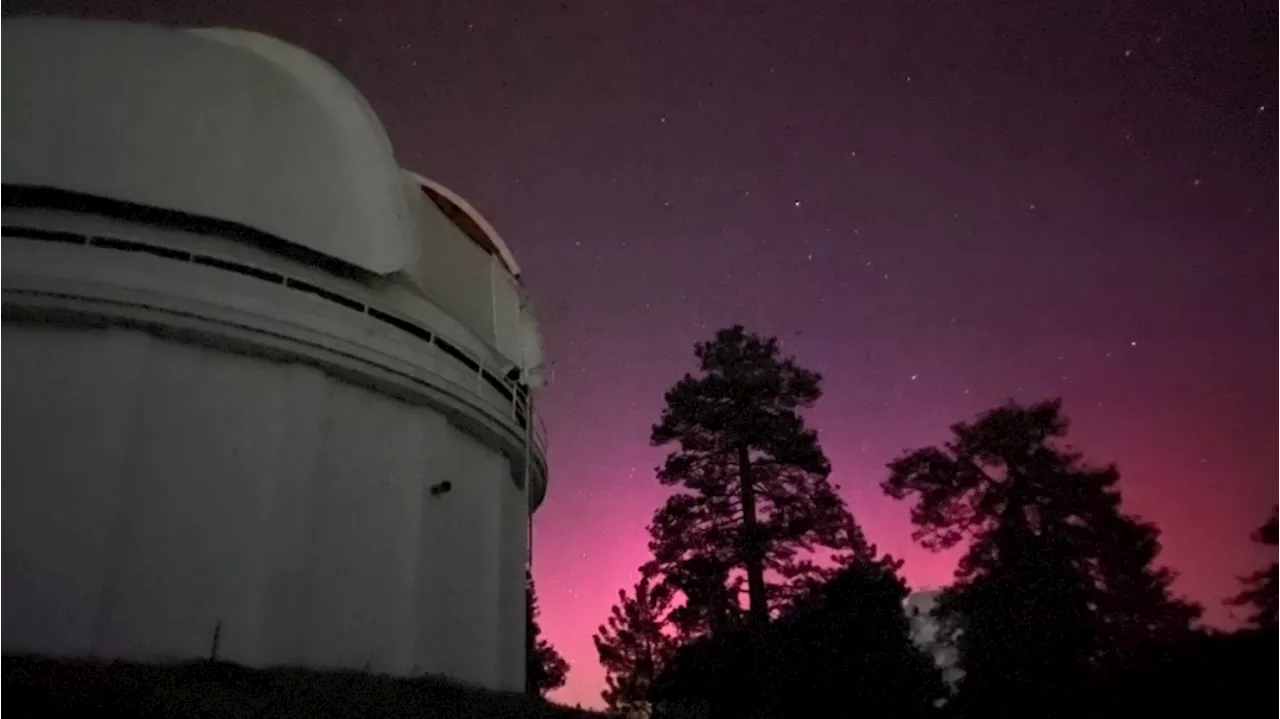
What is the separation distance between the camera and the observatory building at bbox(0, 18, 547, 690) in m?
8.15

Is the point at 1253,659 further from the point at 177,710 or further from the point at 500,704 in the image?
the point at 177,710

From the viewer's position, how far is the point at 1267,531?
2509cm

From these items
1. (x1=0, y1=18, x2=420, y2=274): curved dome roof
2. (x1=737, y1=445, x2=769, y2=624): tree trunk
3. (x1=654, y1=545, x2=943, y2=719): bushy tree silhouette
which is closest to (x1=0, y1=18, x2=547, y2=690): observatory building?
(x1=0, y1=18, x2=420, y2=274): curved dome roof

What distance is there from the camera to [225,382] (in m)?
8.98

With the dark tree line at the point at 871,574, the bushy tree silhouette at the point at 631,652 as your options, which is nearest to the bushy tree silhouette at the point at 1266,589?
the dark tree line at the point at 871,574

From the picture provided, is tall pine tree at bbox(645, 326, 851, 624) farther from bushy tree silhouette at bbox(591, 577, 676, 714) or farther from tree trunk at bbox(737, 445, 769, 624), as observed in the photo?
bushy tree silhouette at bbox(591, 577, 676, 714)

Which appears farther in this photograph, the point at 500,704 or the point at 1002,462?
the point at 1002,462

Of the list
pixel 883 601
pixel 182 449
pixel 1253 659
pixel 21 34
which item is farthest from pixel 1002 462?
pixel 21 34

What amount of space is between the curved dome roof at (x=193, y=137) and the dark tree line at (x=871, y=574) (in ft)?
35.3

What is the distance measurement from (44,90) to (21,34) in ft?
3.74

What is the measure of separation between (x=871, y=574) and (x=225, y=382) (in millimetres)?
12509

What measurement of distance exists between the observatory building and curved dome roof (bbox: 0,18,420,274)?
3cm

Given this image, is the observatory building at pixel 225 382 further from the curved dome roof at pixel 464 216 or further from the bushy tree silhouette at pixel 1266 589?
the bushy tree silhouette at pixel 1266 589

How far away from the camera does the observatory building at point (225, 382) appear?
8148 millimetres
